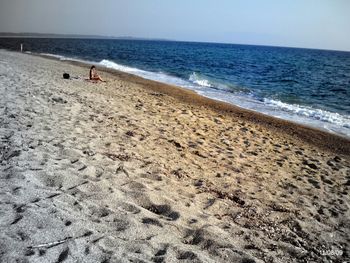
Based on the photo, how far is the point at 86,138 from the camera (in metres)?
6.44

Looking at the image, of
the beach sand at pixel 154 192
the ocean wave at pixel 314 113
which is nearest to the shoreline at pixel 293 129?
the beach sand at pixel 154 192

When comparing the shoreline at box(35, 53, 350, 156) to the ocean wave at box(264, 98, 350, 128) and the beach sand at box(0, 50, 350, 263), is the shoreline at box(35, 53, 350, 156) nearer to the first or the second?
the beach sand at box(0, 50, 350, 263)

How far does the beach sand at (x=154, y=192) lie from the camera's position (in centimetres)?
339

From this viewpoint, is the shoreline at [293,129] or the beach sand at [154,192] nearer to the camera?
the beach sand at [154,192]

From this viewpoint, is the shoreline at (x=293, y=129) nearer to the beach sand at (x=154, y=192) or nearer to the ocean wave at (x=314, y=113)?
the beach sand at (x=154, y=192)

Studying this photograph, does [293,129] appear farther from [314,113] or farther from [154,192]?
[154,192]

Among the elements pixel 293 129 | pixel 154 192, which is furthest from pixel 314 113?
pixel 154 192

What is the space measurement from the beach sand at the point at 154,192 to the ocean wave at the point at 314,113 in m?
5.45

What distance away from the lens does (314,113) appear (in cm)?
1527

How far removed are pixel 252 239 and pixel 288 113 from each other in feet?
40.1

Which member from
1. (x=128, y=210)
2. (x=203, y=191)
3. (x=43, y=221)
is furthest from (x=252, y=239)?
(x=43, y=221)

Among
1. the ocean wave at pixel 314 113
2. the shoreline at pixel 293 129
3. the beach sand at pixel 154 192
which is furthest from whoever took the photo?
the ocean wave at pixel 314 113

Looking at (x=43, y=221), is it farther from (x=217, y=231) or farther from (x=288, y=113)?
(x=288, y=113)

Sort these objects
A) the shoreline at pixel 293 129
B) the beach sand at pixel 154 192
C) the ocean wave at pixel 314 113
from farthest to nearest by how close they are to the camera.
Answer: the ocean wave at pixel 314 113 < the shoreline at pixel 293 129 < the beach sand at pixel 154 192
